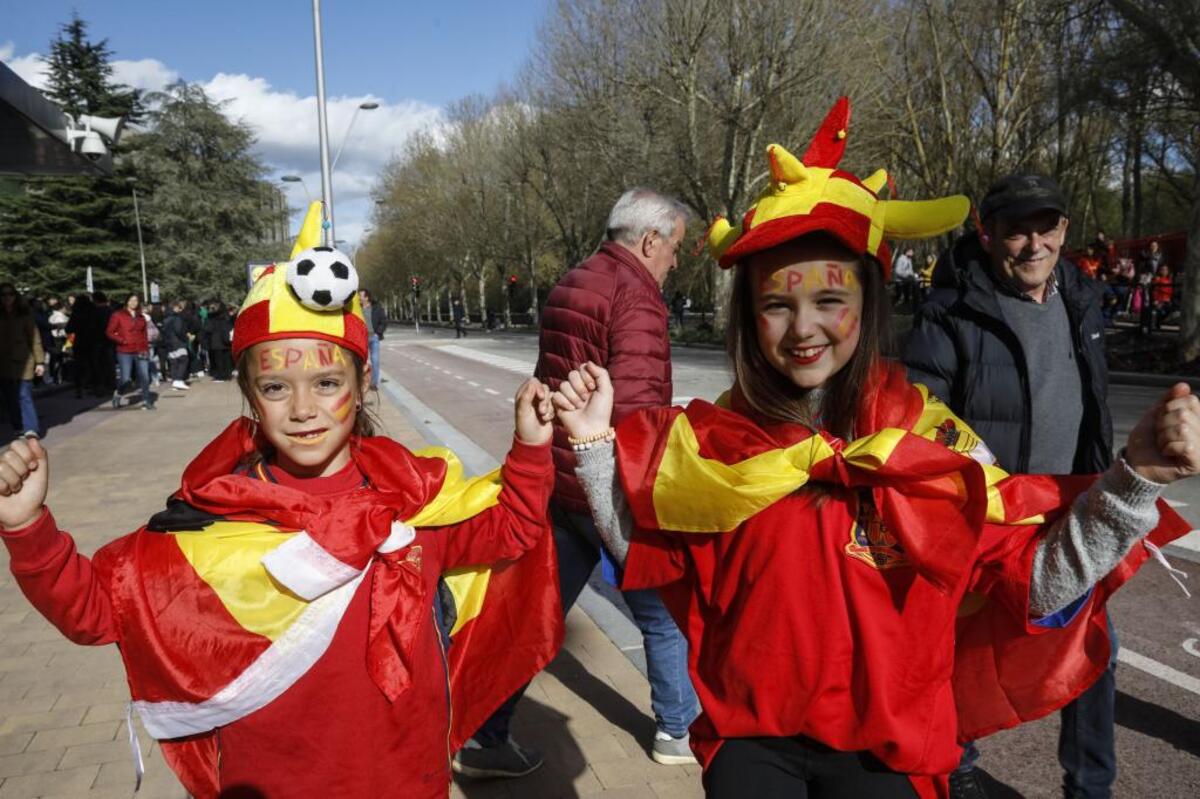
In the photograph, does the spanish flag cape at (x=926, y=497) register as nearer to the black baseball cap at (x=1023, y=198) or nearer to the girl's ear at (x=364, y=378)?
the girl's ear at (x=364, y=378)

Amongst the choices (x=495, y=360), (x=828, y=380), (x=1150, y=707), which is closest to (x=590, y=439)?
(x=828, y=380)

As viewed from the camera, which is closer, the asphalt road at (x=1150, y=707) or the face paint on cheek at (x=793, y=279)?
the face paint on cheek at (x=793, y=279)

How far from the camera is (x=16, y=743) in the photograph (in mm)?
3479

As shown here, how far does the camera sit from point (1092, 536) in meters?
1.57

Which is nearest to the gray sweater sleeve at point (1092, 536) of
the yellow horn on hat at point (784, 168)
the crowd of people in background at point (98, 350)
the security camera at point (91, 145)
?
the yellow horn on hat at point (784, 168)

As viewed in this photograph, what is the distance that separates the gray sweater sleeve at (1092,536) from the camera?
1.51 metres

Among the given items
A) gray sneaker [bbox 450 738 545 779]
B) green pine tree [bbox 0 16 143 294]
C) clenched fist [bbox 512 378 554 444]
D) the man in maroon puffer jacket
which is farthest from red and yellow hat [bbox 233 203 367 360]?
green pine tree [bbox 0 16 143 294]

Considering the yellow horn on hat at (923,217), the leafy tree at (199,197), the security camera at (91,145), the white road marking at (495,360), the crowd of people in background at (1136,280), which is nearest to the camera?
the yellow horn on hat at (923,217)

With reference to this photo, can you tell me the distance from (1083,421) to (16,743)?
13.5ft

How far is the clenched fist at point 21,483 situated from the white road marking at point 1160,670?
4.29m

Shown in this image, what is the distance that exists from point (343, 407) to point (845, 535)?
1.13 metres

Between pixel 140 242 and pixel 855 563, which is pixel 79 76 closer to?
pixel 140 242

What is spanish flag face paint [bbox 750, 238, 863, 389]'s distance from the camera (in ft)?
5.83

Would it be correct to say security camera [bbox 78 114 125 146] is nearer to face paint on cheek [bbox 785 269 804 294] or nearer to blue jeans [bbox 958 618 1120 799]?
face paint on cheek [bbox 785 269 804 294]
